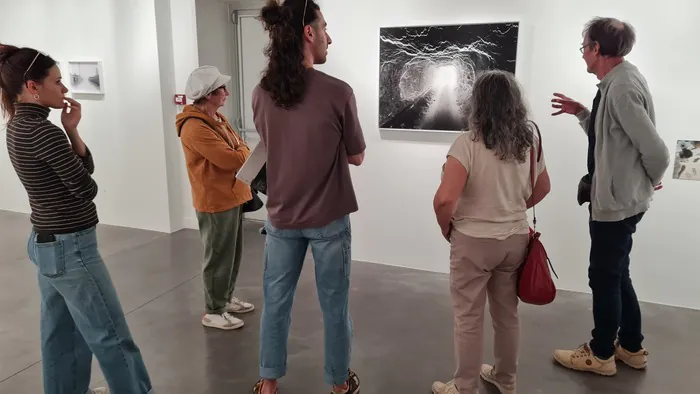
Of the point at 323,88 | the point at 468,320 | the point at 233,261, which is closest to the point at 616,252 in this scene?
the point at 468,320

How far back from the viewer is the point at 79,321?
6.48 feet

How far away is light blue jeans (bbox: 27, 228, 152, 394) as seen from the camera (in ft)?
6.28

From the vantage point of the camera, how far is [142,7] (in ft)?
16.1

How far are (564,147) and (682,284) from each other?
1.19 m

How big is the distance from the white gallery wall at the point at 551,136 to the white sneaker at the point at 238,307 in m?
1.29

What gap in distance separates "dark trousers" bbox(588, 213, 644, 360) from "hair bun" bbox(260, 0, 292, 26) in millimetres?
1726

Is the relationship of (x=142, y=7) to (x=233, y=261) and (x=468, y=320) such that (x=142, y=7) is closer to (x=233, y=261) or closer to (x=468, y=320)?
(x=233, y=261)

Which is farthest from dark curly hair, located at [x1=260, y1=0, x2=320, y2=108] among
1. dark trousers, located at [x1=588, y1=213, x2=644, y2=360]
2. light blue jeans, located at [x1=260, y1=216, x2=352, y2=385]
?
dark trousers, located at [x1=588, y1=213, x2=644, y2=360]

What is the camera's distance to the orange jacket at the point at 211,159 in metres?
2.81

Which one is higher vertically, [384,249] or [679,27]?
[679,27]

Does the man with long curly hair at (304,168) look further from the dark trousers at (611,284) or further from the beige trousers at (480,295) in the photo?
the dark trousers at (611,284)

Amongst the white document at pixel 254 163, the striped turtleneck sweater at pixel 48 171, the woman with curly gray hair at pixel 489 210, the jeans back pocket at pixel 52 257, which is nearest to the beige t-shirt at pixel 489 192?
the woman with curly gray hair at pixel 489 210

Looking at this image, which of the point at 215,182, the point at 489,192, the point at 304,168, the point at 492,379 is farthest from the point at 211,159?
the point at 492,379

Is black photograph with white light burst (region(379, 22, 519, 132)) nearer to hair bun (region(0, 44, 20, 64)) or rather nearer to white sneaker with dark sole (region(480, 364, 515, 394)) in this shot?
white sneaker with dark sole (region(480, 364, 515, 394))
